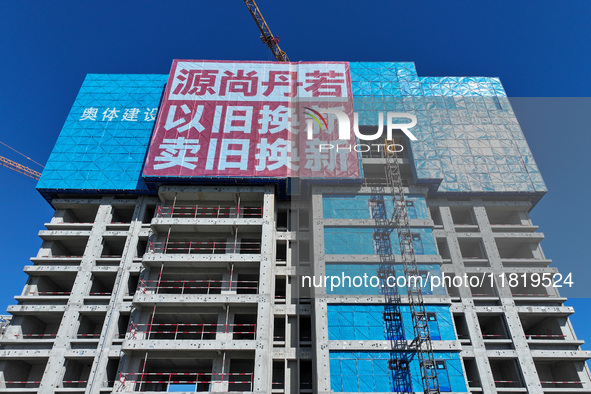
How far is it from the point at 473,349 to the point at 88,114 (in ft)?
161

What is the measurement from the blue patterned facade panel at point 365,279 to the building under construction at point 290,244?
0.47 feet

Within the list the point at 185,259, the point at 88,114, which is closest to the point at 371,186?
the point at 185,259

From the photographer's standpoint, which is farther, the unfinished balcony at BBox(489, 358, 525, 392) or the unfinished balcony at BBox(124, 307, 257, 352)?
the unfinished balcony at BBox(489, 358, 525, 392)

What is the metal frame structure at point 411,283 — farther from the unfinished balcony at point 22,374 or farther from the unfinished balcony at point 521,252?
the unfinished balcony at point 22,374

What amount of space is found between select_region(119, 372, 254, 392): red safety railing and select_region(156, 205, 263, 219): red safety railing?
1574 centimetres

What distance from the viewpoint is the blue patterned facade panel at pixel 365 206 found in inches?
1711

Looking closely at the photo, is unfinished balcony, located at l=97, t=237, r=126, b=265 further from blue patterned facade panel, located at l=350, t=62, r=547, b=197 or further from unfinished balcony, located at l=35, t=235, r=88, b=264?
blue patterned facade panel, located at l=350, t=62, r=547, b=197

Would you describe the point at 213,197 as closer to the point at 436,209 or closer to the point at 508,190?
the point at 436,209

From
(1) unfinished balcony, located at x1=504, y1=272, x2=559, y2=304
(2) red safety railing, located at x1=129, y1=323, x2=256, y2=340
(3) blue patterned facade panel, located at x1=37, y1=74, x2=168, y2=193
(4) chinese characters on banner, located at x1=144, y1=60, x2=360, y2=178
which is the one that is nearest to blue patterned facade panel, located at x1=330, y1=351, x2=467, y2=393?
(2) red safety railing, located at x1=129, y1=323, x2=256, y2=340

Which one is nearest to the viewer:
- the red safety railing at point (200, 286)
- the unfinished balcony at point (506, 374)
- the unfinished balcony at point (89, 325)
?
the unfinished balcony at point (506, 374)

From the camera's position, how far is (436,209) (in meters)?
46.9

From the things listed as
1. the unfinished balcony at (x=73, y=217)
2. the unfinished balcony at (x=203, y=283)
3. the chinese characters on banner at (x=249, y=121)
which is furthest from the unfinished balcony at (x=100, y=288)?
the chinese characters on banner at (x=249, y=121)

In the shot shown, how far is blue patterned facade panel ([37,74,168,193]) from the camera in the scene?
45406 mm

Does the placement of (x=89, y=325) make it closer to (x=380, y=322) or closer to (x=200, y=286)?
(x=200, y=286)
